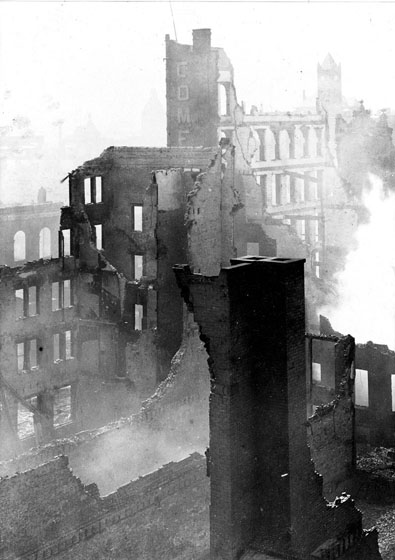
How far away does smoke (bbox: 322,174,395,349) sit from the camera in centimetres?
3984

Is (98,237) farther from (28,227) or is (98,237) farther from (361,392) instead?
(361,392)

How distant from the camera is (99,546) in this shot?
1792cm

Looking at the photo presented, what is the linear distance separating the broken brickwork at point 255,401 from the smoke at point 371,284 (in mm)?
22098

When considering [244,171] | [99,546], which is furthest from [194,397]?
[244,171]

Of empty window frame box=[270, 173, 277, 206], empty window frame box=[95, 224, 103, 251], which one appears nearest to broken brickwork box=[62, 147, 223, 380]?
empty window frame box=[95, 224, 103, 251]

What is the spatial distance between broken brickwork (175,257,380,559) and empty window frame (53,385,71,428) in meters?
16.9

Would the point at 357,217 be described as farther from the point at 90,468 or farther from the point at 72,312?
the point at 90,468

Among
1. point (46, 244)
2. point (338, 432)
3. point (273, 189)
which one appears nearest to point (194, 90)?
point (273, 189)

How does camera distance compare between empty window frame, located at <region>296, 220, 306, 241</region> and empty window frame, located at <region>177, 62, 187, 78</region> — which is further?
empty window frame, located at <region>296, 220, 306, 241</region>

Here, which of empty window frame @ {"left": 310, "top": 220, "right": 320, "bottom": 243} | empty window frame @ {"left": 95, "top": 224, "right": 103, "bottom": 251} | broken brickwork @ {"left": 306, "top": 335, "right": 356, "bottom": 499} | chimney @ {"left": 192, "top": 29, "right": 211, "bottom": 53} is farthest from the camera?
empty window frame @ {"left": 310, "top": 220, "right": 320, "bottom": 243}

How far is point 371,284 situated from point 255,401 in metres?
28.2

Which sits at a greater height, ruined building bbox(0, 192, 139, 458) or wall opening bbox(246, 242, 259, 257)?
wall opening bbox(246, 242, 259, 257)

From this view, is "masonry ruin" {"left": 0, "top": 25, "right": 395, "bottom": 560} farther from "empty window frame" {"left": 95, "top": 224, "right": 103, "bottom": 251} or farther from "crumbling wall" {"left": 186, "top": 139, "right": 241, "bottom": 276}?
"empty window frame" {"left": 95, "top": 224, "right": 103, "bottom": 251}

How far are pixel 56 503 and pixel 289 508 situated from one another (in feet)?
15.7
